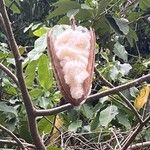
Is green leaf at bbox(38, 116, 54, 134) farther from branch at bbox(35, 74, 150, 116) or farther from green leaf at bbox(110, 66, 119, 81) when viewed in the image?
branch at bbox(35, 74, 150, 116)

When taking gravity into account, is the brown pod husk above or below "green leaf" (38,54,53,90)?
above

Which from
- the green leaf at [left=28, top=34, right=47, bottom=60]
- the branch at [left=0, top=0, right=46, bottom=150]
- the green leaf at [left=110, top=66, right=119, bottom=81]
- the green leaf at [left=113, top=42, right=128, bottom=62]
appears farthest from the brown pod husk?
the green leaf at [left=113, top=42, right=128, bottom=62]

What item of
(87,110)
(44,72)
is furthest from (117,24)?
(44,72)

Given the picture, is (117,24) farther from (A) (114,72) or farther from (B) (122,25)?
(A) (114,72)

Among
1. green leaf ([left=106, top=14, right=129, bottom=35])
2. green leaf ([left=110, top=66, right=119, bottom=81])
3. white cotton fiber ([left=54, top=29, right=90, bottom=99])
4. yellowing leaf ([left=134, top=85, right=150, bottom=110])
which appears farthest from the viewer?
green leaf ([left=106, top=14, right=129, bottom=35])

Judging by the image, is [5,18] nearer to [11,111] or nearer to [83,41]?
[83,41]

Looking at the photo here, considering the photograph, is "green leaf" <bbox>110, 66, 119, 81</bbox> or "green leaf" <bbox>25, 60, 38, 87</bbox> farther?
"green leaf" <bbox>110, 66, 119, 81</bbox>

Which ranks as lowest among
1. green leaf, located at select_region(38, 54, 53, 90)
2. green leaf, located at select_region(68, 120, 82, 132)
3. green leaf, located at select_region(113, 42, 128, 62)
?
green leaf, located at select_region(113, 42, 128, 62)

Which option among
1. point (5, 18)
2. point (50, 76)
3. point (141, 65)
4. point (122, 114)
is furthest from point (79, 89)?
point (141, 65)
